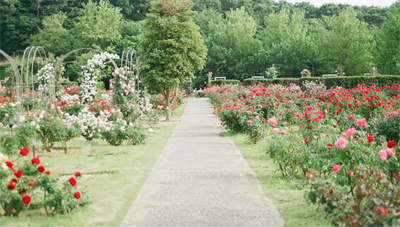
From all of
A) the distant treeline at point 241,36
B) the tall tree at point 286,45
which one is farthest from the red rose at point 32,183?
the tall tree at point 286,45

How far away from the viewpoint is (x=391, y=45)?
36.4 m

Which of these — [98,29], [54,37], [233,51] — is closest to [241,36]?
[233,51]

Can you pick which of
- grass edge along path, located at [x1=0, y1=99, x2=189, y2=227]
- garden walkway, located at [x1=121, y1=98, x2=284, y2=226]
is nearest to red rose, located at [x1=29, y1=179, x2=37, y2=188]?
grass edge along path, located at [x1=0, y1=99, x2=189, y2=227]

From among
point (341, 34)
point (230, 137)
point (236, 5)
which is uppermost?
point (236, 5)

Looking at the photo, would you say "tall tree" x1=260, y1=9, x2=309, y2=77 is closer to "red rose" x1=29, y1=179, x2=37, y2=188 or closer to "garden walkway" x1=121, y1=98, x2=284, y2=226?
"garden walkway" x1=121, y1=98, x2=284, y2=226

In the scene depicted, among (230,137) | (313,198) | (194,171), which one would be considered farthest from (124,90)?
(313,198)

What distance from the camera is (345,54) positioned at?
41.3m

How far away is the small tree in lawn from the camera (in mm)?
15703

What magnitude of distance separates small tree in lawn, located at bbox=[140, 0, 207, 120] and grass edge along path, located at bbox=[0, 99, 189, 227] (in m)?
4.68

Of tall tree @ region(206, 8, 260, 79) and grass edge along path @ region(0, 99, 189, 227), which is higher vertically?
tall tree @ region(206, 8, 260, 79)

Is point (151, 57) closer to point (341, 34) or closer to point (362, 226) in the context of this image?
point (362, 226)

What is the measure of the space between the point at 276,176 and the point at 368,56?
38468mm

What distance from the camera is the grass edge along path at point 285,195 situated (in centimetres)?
428

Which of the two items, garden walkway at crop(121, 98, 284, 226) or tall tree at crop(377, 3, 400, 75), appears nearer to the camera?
garden walkway at crop(121, 98, 284, 226)
